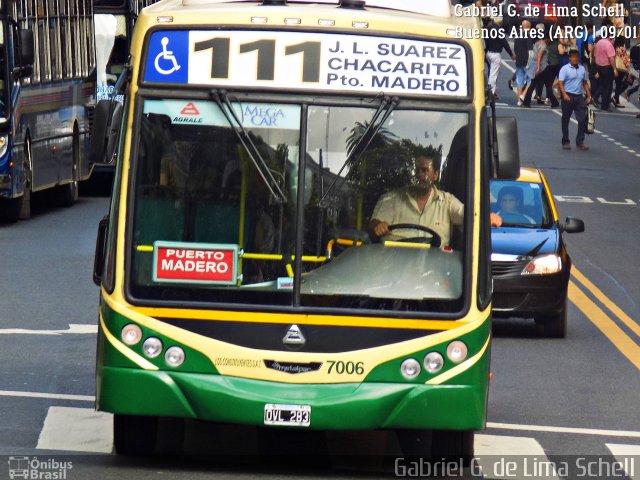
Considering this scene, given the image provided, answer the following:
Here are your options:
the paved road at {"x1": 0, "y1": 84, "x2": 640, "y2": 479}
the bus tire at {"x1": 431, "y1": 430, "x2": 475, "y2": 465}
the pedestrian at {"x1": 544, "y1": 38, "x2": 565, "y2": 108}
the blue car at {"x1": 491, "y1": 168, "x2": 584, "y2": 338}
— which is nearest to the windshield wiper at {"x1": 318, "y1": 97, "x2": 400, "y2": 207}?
the bus tire at {"x1": 431, "y1": 430, "x2": 475, "y2": 465}

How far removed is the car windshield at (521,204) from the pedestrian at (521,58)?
103 feet

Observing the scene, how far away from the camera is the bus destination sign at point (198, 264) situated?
9.11 meters

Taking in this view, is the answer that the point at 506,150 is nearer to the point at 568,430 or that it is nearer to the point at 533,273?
the point at 568,430

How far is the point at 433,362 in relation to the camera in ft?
29.8

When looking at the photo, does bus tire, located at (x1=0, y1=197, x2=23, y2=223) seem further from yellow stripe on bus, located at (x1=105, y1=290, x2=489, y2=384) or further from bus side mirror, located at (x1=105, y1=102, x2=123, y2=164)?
yellow stripe on bus, located at (x1=105, y1=290, x2=489, y2=384)

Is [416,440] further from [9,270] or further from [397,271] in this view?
[9,270]

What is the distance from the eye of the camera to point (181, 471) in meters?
9.22

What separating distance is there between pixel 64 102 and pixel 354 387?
17898 mm

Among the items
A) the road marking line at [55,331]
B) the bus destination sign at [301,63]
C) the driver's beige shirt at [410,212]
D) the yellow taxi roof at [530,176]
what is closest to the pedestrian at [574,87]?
the yellow taxi roof at [530,176]

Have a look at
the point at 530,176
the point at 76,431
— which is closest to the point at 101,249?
the point at 76,431

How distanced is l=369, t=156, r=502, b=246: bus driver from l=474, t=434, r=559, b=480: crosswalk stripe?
1.37 m

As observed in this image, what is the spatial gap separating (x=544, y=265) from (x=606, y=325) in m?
1.37

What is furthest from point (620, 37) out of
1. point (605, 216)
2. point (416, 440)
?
point (416, 440)

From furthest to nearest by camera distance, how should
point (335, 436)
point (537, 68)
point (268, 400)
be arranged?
point (537, 68), point (335, 436), point (268, 400)
